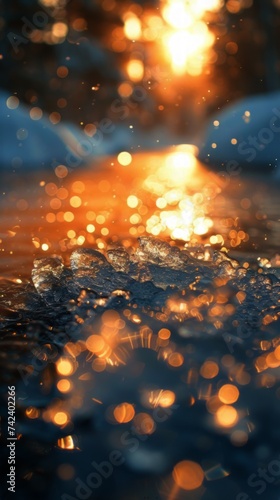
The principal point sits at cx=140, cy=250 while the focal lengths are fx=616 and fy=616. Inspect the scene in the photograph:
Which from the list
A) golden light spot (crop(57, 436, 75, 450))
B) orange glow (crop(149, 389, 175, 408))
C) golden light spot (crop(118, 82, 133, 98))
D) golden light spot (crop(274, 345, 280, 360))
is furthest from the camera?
golden light spot (crop(118, 82, 133, 98))

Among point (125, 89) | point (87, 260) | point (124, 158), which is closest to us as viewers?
point (87, 260)

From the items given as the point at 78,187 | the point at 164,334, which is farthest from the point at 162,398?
the point at 78,187

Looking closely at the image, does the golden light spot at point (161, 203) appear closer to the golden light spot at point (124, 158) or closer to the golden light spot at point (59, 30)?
the golden light spot at point (124, 158)

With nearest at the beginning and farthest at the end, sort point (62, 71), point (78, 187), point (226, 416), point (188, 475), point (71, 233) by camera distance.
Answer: point (188, 475)
point (226, 416)
point (71, 233)
point (78, 187)
point (62, 71)

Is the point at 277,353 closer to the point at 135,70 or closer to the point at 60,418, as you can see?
the point at 60,418

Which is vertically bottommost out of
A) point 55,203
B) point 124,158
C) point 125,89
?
point 55,203

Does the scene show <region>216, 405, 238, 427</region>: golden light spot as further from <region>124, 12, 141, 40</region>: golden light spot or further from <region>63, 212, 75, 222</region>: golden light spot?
<region>124, 12, 141, 40</region>: golden light spot

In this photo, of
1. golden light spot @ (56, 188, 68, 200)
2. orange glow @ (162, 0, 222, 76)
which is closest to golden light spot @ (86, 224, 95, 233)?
golden light spot @ (56, 188, 68, 200)
